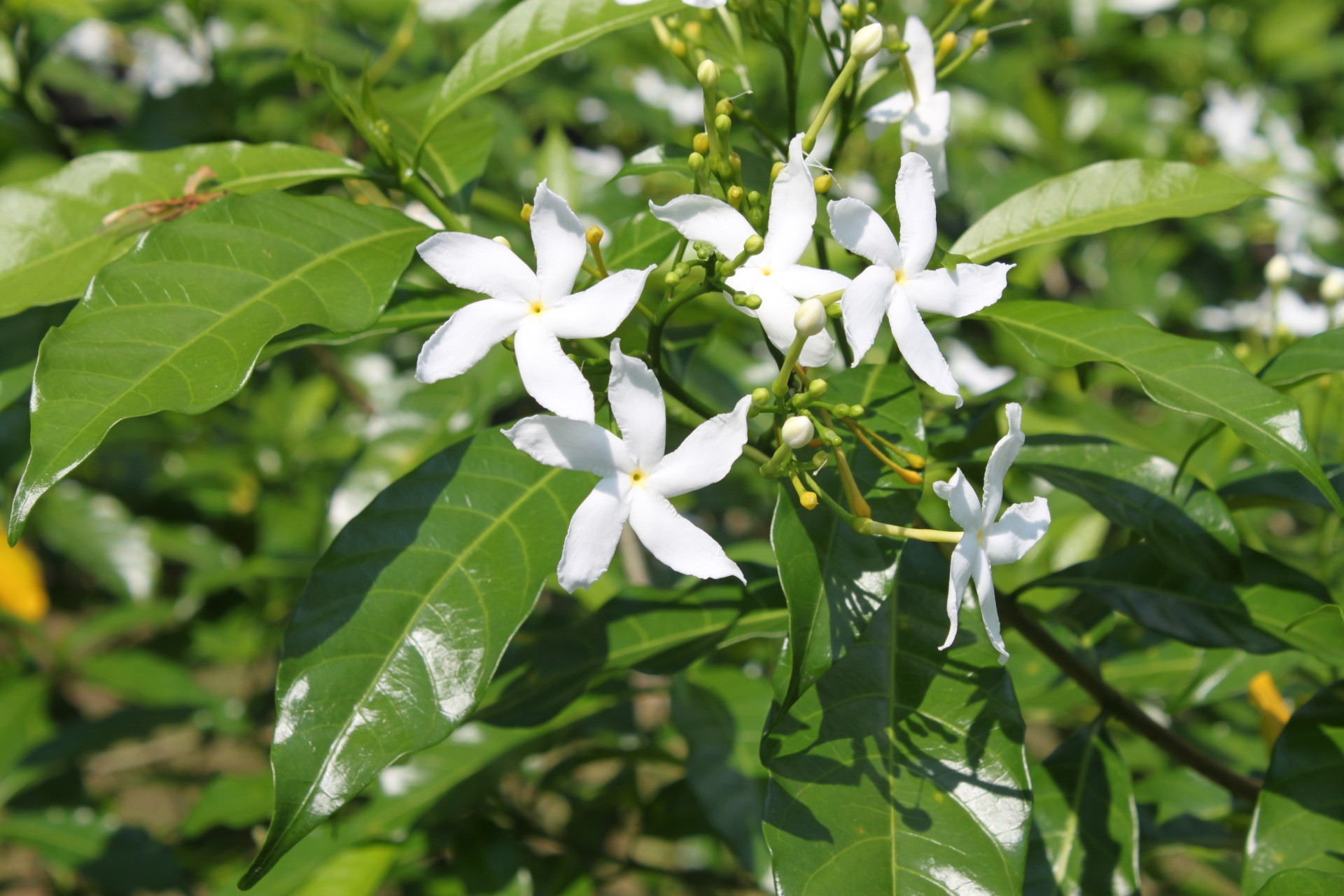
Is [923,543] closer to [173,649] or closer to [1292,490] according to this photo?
[1292,490]

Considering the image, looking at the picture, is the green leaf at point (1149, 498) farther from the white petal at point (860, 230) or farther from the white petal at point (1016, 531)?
the white petal at point (860, 230)

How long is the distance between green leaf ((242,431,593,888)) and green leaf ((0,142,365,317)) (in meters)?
0.43

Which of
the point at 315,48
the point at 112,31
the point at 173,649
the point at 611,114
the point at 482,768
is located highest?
the point at 315,48

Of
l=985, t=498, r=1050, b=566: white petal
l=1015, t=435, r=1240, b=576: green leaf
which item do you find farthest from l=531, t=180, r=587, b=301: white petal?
l=1015, t=435, r=1240, b=576: green leaf

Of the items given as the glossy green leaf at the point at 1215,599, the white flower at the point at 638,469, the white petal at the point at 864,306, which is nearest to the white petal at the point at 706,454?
the white flower at the point at 638,469

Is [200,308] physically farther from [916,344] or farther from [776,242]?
[916,344]

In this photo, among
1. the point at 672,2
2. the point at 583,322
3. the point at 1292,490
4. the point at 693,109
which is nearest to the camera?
the point at 583,322

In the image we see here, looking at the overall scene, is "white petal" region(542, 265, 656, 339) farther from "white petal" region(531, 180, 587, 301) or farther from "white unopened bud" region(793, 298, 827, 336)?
"white unopened bud" region(793, 298, 827, 336)

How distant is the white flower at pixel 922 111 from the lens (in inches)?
45.1

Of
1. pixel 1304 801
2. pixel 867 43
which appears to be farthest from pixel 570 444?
pixel 1304 801

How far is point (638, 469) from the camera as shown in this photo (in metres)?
0.88

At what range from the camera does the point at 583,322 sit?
0.87 meters

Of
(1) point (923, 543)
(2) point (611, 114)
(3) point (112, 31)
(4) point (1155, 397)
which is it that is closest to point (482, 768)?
(1) point (923, 543)

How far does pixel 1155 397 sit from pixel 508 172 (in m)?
1.87
